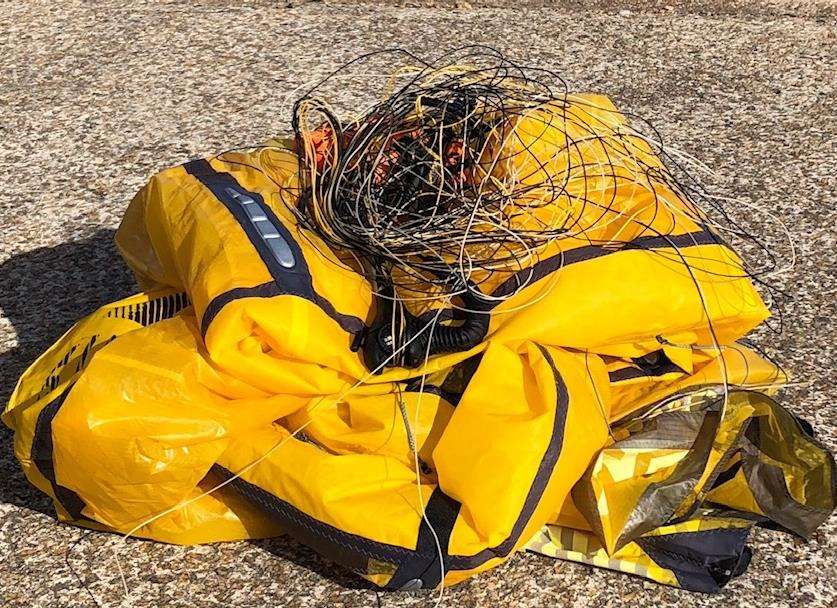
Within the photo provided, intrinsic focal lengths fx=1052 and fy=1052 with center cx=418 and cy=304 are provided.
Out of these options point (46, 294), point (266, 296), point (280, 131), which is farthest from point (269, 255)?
point (280, 131)

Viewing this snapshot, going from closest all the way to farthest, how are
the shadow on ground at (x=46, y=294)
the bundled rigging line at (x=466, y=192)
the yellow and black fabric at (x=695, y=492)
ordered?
the yellow and black fabric at (x=695, y=492), the bundled rigging line at (x=466, y=192), the shadow on ground at (x=46, y=294)

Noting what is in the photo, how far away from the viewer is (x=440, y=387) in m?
2.04

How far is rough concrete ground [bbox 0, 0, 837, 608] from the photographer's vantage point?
200 centimetres

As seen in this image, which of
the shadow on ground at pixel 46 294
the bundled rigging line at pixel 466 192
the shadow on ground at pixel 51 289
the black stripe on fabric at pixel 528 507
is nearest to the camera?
the black stripe on fabric at pixel 528 507

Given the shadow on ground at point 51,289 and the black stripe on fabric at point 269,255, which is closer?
the black stripe on fabric at point 269,255

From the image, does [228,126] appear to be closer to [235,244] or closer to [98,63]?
[98,63]

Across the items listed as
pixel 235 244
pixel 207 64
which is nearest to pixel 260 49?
pixel 207 64

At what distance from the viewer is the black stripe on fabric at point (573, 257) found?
2.03 meters

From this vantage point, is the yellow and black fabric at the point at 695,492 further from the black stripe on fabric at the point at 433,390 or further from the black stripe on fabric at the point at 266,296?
the black stripe on fabric at the point at 266,296

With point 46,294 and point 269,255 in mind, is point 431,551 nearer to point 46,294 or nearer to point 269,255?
point 269,255

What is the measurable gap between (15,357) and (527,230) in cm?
137

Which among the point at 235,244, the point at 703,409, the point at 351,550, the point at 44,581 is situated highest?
the point at 235,244

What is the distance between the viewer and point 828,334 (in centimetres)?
263

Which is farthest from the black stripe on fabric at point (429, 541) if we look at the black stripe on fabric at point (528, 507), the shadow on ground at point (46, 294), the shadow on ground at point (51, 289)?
the shadow on ground at point (51, 289)
